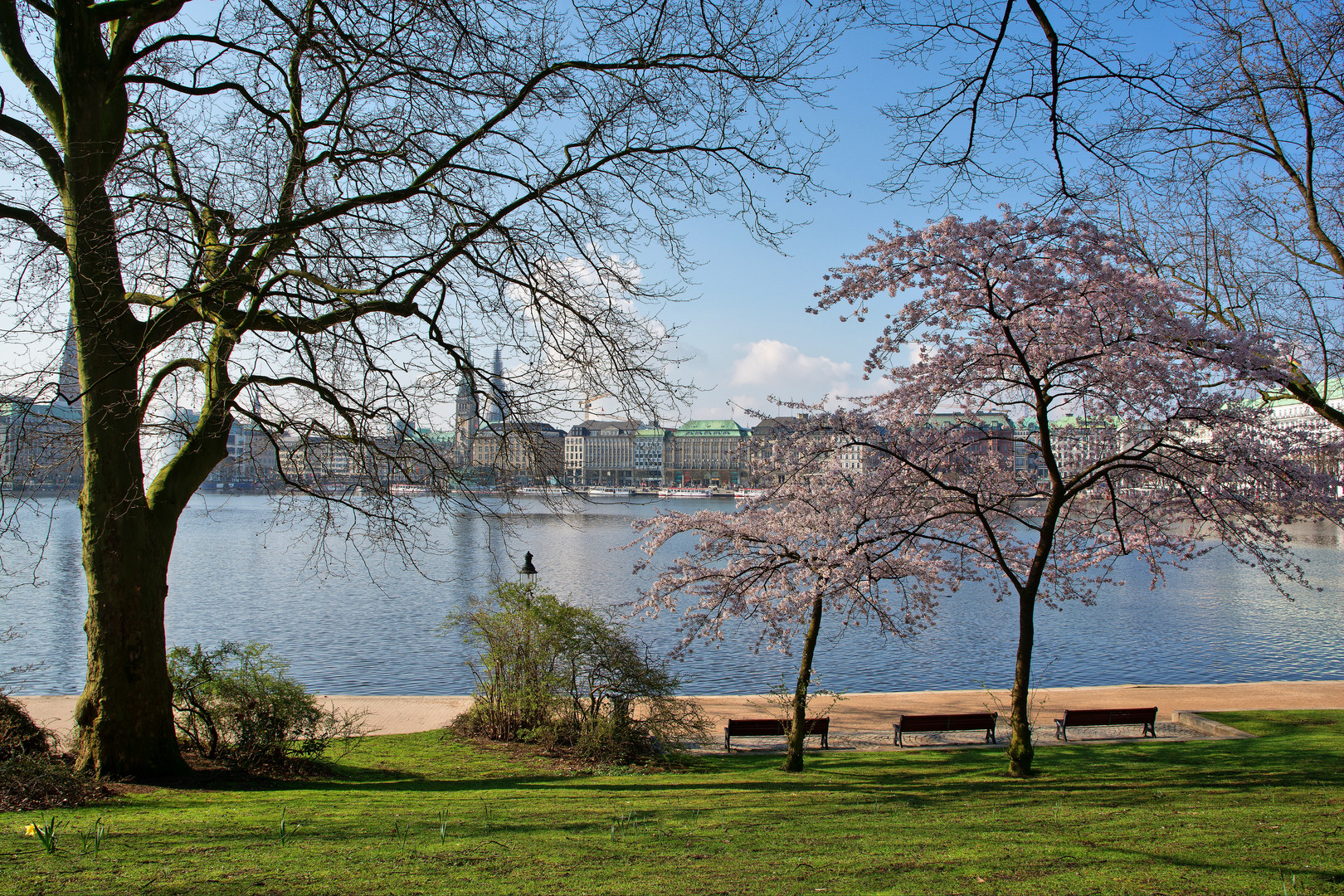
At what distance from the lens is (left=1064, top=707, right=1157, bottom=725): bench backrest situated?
512 inches

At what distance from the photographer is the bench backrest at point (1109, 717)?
42.7ft

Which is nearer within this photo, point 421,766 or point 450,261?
point 450,261

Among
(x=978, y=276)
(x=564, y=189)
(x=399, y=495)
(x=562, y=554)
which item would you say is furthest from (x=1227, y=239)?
(x=562, y=554)

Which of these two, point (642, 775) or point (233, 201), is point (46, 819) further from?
point (642, 775)

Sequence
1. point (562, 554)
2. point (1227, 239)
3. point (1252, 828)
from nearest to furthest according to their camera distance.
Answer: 1. point (1252, 828)
2. point (1227, 239)
3. point (562, 554)

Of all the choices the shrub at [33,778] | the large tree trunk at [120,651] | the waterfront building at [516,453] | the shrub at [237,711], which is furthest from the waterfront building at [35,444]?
the waterfront building at [516,453]

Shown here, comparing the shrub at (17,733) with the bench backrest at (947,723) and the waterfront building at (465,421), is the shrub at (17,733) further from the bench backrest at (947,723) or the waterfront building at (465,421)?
the bench backrest at (947,723)

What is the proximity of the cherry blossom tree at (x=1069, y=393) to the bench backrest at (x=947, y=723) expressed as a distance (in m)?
3.17

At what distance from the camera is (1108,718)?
13.1m

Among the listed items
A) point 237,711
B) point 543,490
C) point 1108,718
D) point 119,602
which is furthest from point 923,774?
point 119,602

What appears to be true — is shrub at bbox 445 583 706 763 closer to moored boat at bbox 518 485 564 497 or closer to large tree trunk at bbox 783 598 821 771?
large tree trunk at bbox 783 598 821 771

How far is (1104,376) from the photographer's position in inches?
366

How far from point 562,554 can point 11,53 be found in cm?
4256

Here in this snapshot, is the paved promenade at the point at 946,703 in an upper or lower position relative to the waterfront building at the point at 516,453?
lower
